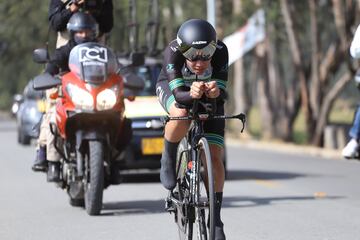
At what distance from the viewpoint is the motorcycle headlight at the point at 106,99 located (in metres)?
11.2

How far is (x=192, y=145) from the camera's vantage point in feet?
26.9

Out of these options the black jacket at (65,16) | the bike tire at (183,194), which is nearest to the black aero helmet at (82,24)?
the black jacket at (65,16)

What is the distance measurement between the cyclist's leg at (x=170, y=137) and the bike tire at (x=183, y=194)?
5cm

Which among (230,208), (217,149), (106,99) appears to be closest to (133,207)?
(230,208)

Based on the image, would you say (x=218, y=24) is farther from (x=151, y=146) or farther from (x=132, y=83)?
(x=132, y=83)

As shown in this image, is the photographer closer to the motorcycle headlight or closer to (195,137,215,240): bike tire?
the motorcycle headlight

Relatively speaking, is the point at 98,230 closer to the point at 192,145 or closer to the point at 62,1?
the point at 192,145

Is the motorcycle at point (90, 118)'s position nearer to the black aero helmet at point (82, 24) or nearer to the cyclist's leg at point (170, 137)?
the black aero helmet at point (82, 24)

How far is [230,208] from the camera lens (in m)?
12.1

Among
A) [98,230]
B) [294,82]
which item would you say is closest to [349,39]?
[294,82]

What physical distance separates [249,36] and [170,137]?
2317 centimetres

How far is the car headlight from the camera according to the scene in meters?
11.2

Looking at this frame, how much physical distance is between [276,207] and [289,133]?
70.3ft

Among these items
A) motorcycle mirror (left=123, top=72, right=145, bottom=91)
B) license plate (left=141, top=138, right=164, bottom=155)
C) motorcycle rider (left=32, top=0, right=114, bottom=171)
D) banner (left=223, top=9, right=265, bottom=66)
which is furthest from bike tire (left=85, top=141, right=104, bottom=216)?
banner (left=223, top=9, right=265, bottom=66)
